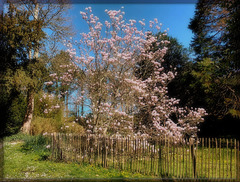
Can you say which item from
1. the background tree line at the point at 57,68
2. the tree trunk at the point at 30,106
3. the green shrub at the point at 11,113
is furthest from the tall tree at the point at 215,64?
the green shrub at the point at 11,113

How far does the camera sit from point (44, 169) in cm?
610

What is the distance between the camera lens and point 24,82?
1014cm

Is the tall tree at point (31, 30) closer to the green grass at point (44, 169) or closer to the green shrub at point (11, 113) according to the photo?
the green shrub at point (11, 113)

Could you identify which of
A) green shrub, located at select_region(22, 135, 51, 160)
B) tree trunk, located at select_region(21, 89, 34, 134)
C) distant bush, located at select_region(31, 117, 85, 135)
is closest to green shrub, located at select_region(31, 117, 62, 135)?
distant bush, located at select_region(31, 117, 85, 135)

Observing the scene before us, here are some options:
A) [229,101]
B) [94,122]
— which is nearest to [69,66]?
[94,122]

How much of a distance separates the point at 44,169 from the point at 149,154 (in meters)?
3.19

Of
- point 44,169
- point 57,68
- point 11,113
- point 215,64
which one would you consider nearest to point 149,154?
point 44,169

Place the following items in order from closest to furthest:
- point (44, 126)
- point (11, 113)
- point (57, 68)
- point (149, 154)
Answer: point (149, 154)
point (57, 68)
point (44, 126)
point (11, 113)

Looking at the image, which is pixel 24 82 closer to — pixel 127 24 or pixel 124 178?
pixel 127 24

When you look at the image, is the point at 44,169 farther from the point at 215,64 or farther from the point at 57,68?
the point at 215,64

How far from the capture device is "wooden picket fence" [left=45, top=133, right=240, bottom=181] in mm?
5602

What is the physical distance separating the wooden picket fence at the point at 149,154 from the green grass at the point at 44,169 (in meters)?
0.30

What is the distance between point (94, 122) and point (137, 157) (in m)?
2.14

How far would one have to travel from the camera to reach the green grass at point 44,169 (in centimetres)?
570
